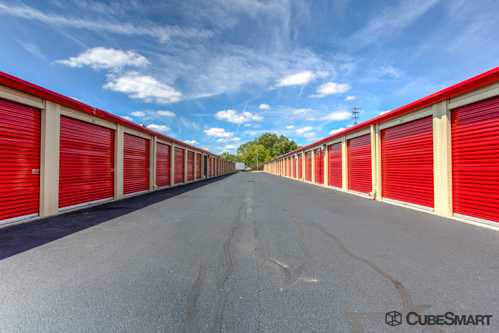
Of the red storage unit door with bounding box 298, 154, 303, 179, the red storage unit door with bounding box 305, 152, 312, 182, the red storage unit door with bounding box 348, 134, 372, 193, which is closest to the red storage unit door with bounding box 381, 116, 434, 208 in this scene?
the red storage unit door with bounding box 348, 134, 372, 193

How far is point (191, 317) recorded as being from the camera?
2.11 meters

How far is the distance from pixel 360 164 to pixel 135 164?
12.8 metres

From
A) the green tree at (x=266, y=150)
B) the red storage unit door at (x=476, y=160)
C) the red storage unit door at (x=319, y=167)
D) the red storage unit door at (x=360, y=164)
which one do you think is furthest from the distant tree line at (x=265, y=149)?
the red storage unit door at (x=476, y=160)

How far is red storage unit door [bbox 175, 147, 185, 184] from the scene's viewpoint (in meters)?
18.1

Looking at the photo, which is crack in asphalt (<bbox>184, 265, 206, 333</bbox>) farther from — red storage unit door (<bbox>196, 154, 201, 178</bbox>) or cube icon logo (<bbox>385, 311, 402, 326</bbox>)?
red storage unit door (<bbox>196, 154, 201, 178</bbox>)

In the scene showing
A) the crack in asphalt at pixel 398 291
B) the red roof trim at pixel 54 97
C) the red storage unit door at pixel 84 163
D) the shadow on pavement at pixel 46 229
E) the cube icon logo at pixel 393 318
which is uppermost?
the red roof trim at pixel 54 97

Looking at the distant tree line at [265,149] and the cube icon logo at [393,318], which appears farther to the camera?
the distant tree line at [265,149]

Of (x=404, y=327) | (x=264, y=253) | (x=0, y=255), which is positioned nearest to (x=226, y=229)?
(x=264, y=253)

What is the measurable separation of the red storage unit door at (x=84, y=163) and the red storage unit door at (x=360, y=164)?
42.0 ft

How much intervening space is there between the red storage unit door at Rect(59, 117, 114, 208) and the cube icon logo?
923cm

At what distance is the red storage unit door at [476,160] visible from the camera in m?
5.39

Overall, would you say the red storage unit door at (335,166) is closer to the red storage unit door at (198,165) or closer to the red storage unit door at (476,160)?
the red storage unit door at (476,160)

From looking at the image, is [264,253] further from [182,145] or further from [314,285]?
[182,145]

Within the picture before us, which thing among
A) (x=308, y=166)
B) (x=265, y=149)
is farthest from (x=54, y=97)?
(x=265, y=149)
